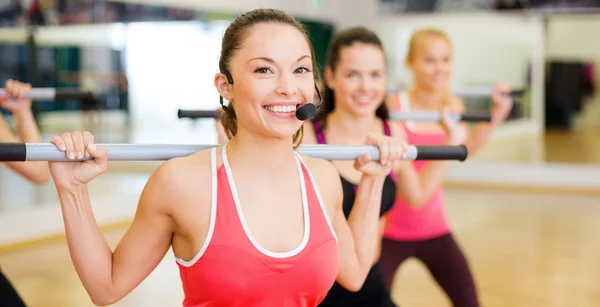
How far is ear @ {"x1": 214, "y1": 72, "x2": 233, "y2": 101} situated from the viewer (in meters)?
1.68

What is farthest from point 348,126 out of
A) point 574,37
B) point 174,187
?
point 574,37

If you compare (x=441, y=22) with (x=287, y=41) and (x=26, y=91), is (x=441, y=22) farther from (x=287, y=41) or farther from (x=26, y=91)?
(x=287, y=41)

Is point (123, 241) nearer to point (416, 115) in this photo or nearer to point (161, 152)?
point (161, 152)

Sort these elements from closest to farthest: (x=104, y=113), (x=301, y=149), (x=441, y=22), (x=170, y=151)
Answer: (x=170, y=151), (x=301, y=149), (x=104, y=113), (x=441, y=22)

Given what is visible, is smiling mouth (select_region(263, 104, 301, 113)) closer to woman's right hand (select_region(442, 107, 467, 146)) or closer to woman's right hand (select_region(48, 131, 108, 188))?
woman's right hand (select_region(48, 131, 108, 188))

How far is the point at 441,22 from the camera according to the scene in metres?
9.52

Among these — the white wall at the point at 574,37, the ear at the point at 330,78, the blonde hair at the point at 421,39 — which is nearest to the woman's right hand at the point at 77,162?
the ear at the point at 330,78

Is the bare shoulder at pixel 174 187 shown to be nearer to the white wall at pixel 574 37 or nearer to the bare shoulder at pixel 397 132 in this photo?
the bare shoulder at pixel 397 132

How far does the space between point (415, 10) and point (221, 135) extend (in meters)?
7.60

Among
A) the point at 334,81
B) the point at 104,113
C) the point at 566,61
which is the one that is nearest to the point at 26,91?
the point at 334,81

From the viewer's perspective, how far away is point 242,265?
1.53 meters

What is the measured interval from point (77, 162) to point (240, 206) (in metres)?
0.35

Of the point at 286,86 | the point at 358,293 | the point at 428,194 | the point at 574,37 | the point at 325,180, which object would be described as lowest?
the point at 358,293

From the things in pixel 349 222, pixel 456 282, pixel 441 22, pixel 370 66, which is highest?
pixel 441 22
